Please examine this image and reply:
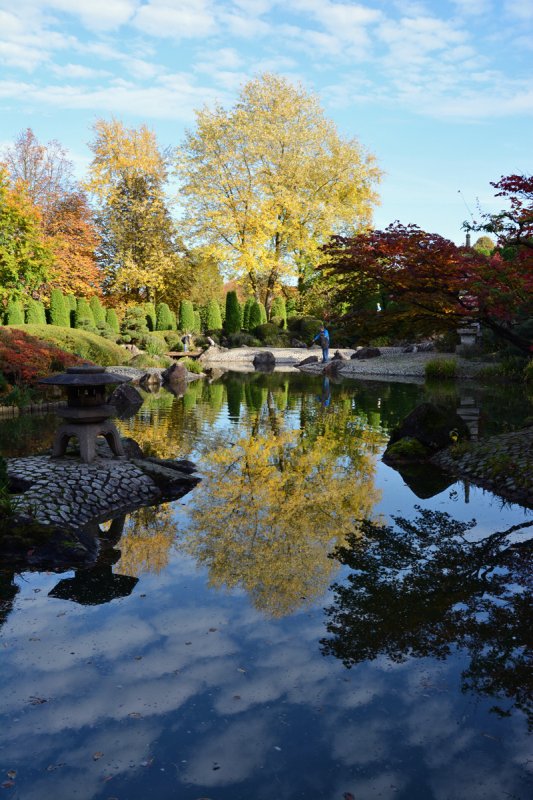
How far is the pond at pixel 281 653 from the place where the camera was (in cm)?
381

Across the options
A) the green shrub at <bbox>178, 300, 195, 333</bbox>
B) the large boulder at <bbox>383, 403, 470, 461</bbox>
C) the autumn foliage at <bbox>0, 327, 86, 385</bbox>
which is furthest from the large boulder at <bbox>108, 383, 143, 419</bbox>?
the green shrub at <bbox>178, 300, 195, 333</bbox>

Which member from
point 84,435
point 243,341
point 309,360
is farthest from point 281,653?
point 243,341

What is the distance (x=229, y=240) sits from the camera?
139ft

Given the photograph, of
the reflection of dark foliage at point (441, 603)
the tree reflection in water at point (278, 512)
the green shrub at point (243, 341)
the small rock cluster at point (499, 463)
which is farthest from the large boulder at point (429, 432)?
the green shrub at point (243, 341)

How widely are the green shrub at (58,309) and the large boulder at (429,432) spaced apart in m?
26.9

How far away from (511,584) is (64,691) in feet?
14.4

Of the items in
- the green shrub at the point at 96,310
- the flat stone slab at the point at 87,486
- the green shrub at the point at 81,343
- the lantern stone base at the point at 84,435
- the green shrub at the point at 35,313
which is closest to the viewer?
the flat stone slab at the point at 87,486

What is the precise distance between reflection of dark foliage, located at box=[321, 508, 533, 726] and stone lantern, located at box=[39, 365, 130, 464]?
14.4 ft

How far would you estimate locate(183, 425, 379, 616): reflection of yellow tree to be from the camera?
6574 millimetres

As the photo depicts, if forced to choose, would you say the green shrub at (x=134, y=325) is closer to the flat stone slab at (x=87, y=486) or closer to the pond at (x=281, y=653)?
the flat stone slab at (x=87, y=486)

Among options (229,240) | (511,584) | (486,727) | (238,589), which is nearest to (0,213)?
(238,589)

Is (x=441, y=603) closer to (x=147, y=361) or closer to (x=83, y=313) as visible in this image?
(x=147, y=361)

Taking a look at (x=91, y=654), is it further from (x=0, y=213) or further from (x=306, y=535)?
(x=0, y=213)

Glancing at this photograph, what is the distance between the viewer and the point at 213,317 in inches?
1802
